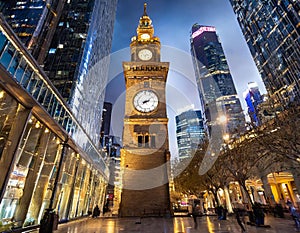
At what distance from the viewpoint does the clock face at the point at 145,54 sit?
1414 inches

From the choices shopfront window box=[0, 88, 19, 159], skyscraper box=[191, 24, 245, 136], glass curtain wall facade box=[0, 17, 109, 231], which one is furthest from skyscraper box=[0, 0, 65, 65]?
skyscraper box=[191, 24, 245, 136]

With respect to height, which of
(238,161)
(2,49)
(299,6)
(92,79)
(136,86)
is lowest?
(238,161)

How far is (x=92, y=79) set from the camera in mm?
41594

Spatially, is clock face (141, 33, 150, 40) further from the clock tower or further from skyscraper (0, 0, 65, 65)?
skyscraper (0, 0, 65, 65)

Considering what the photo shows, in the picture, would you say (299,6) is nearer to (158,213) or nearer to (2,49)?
(158,213)

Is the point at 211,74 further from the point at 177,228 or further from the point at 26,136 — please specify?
the point at 26,136

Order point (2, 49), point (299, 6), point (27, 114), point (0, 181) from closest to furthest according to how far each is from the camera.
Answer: point (2, 49), point (0, 181), point (27, 114), point (299, 6)

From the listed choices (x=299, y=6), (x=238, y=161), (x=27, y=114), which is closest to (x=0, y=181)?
(x=27, y=114)

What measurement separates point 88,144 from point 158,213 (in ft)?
44.2

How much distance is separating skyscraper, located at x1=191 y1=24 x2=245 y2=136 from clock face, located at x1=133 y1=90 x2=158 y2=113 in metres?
104

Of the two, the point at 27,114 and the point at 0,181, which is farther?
the point at 27,114

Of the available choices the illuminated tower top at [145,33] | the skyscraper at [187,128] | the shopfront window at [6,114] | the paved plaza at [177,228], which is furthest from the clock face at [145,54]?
the skyscraper at [187,128]

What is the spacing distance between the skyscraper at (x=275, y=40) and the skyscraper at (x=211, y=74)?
67.3 m

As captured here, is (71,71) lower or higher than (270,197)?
higher
